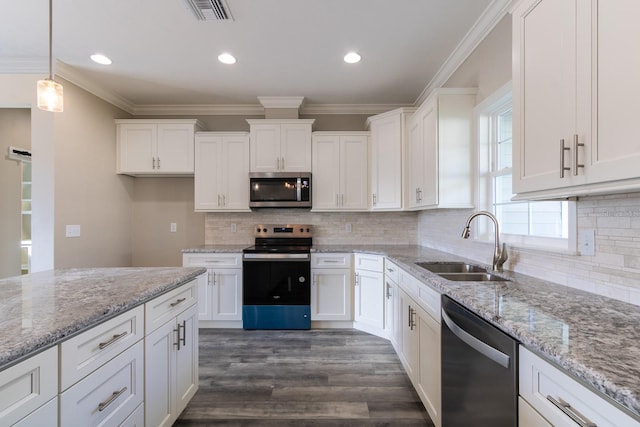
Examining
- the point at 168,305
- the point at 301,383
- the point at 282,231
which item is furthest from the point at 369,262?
the point at 168,305

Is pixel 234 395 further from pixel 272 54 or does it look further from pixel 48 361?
pixel 272 54

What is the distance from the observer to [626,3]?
32.0 inches

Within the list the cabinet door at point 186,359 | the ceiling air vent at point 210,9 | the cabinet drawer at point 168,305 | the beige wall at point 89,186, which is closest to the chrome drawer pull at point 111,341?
the cabinet drawer at point 168,305

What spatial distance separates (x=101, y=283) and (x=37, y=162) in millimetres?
2084

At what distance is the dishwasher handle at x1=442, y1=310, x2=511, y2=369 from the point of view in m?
0.93

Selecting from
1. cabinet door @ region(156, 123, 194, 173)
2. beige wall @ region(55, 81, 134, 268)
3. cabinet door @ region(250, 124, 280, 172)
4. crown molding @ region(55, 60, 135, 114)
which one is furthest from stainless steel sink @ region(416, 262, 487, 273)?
crown molding @ region(55, 60, 135, 114)

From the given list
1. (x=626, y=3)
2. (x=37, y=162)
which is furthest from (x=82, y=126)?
Answer: (x=626, y=3)

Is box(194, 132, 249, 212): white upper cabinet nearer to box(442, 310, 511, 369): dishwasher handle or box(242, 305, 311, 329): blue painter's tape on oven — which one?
box(242, 305, 311, 329): blue painter's tape on oven

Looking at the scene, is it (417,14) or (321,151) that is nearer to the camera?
(417,14)

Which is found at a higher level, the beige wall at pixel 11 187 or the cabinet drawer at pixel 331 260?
the beige wall at pixel 11 187

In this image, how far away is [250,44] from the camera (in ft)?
7.77

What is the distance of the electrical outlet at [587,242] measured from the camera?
1273 millimetres

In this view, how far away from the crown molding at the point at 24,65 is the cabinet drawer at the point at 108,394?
301 cm

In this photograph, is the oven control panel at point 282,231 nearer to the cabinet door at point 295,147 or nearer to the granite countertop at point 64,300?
the cabinet door at point 295,147
